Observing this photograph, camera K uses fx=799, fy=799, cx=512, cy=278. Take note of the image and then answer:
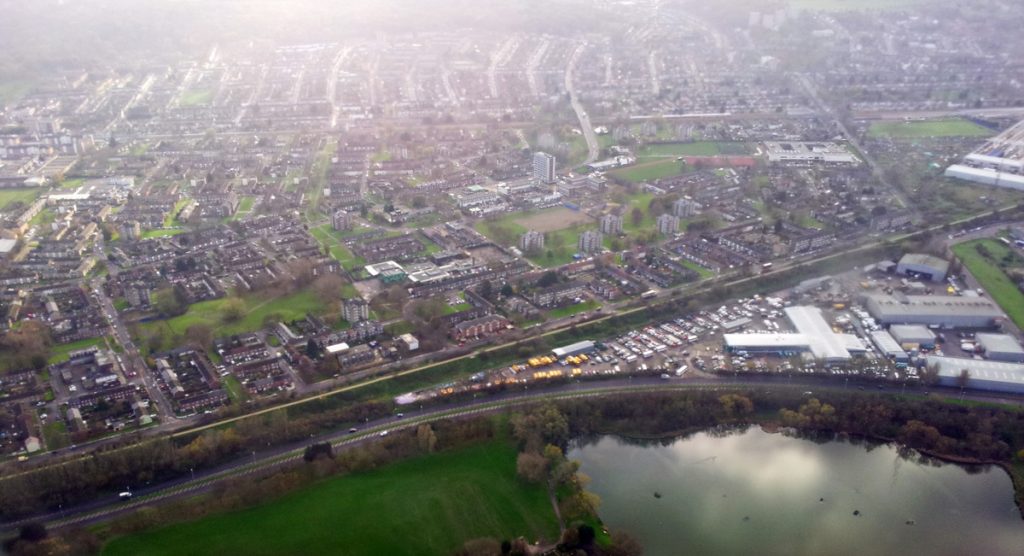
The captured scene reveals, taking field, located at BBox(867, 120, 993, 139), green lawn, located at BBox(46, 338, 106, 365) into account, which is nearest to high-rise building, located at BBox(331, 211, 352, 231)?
green lawn, located at BBox(46, 338, 106, 365)

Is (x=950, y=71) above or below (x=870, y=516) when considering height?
above

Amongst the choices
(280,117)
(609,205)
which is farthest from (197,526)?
(280,117)

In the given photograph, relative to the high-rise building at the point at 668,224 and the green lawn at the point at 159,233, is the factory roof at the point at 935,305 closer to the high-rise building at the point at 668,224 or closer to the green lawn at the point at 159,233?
the high-rise building at the point at 668,224

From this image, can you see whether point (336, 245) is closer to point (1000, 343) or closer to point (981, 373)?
point (981, 373)

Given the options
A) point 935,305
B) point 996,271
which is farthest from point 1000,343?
point 996,271

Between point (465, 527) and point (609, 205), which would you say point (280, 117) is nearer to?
point (609, 205)
